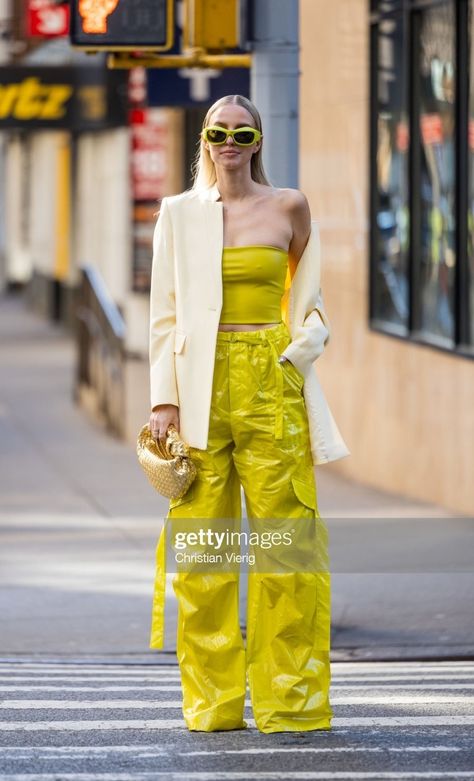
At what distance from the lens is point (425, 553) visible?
1077 cm

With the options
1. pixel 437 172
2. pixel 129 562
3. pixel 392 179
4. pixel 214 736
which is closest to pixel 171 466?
pixel 214 736

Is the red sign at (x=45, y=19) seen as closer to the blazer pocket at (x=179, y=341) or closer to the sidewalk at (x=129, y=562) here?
the sidewalk at (x=129, y=562)

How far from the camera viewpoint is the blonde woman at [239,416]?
5.97 metres

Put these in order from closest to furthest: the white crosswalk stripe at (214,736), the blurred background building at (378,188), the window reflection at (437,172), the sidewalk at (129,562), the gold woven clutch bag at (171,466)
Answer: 1. the white crosswalk stripe at (214,736)
2. the gold woven clutch bag at (171,466)
3. the sidewalk at (129,562)
4. the blurred background building at (378,188)
5. the window reflection at (437,172)

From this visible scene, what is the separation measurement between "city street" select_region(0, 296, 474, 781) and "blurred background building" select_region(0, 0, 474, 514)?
53 cm

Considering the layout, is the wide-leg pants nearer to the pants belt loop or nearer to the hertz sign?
the pants belt loop

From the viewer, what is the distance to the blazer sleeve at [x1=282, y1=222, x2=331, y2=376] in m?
6.02

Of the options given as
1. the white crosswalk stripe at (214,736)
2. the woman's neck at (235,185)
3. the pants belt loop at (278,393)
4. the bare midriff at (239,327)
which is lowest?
the white crosswalk stripe at (214,736)

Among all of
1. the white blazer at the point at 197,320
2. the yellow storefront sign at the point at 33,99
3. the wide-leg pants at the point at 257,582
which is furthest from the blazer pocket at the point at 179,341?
the yellow storefront sign at the point at 33,99

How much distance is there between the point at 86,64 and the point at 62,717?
43.5ft

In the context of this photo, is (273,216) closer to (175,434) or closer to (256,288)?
(256,288)

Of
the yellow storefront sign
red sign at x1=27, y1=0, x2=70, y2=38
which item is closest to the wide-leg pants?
the yellow storefront sign

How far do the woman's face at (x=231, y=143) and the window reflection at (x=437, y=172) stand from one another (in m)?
6.65

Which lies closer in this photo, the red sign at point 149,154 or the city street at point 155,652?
the city street at point 155,652
